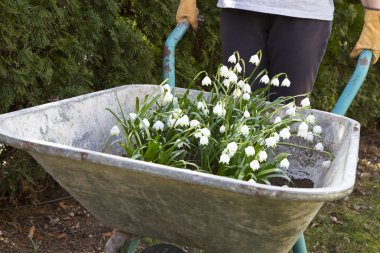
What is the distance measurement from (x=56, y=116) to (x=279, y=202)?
2.86 feet

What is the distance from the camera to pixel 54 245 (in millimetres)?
3434

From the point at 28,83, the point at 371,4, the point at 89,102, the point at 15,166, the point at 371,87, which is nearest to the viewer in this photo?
the point at 89,102

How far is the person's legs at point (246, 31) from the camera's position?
2650 millimetres

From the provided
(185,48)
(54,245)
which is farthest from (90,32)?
(54,245)

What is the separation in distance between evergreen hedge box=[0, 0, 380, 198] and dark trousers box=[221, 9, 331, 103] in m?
0.95

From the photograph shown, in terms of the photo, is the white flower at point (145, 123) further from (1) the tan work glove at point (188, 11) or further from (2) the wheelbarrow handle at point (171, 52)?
(1) the tan work glove at point (188, 11)

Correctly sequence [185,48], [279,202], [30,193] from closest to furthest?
[279,202], [30,193], [185,48]

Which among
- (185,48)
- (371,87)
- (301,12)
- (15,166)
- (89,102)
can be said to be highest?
(301,12)

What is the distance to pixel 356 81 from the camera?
2.30 meters

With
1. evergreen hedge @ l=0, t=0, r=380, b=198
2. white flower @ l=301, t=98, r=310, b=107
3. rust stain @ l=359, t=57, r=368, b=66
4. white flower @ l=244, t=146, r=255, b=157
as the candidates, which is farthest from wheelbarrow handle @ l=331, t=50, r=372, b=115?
evergreen hedge @ l=0, t=0, r=380, b=198

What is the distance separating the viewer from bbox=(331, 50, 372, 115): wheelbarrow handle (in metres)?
2.29

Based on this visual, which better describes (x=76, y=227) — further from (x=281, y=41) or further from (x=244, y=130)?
(x=244, y=130)

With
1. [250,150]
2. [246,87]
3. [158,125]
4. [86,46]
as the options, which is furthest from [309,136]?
[86,46]

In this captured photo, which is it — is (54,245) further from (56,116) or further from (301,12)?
(301,12)
